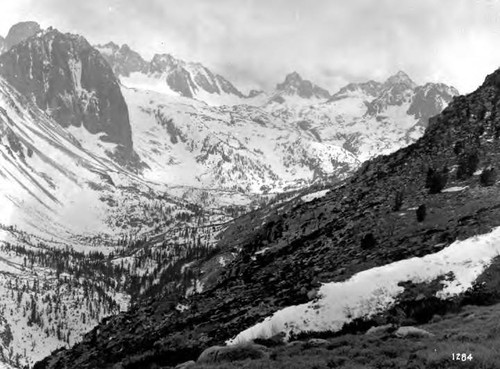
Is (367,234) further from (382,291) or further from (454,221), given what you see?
(382,291)

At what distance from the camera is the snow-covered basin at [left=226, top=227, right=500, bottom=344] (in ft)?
166

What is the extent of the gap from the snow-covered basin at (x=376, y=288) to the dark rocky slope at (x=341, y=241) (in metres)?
3.02

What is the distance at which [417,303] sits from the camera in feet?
160

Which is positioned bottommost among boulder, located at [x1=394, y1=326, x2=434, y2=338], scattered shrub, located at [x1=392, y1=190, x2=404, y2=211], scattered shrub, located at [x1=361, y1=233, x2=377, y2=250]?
boulder, located at [x1=394, y1=326, x2=434, y2=338]

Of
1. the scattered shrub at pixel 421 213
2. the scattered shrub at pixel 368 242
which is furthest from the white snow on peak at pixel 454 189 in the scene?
the scattered shrub at pixel 368 242

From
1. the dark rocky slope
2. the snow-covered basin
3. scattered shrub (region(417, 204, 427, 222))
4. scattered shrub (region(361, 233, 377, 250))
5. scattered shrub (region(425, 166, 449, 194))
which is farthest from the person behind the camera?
scattered shrub (region(425, 166, 449, 194))

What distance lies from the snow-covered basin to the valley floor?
1032cm

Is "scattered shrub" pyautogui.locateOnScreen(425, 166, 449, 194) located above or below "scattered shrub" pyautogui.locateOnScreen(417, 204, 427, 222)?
above

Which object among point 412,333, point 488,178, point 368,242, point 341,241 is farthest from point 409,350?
point 341,241

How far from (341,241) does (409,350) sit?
166ft

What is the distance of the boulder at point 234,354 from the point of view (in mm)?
36812

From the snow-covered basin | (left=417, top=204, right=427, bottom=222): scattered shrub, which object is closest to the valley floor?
the snow-covered basin

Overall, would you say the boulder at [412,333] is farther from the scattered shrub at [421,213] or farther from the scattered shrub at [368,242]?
the scattered shrub at [421,213]

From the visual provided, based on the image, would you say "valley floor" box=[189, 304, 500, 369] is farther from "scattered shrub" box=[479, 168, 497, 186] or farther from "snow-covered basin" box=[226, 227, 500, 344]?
"scattered shrub" box=[479, 168, 497, 186]
